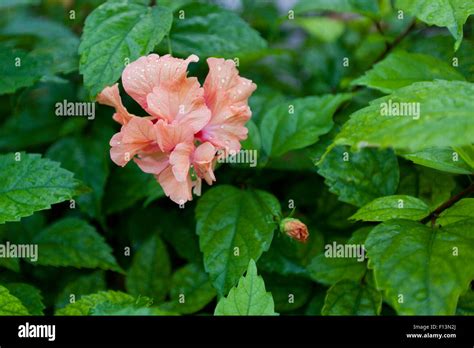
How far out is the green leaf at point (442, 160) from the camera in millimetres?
1086

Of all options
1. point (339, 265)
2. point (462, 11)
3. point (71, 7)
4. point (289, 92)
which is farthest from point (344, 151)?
point (71, 7)

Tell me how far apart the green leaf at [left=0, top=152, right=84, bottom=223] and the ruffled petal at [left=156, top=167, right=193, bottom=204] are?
165 mm

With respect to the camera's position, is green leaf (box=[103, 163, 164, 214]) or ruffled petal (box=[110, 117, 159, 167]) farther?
green leaf (box=[103, 163, 164, 214])

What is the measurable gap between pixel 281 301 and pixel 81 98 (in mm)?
695

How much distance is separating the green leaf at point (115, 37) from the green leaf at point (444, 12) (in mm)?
475

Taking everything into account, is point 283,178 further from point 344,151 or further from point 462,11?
point 462,11

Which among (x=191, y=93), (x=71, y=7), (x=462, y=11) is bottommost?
(x=191, y=93)

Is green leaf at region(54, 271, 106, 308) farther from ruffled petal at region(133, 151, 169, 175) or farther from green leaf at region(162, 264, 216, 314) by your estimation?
ruffled petal at region(133, 151, 169, 175)

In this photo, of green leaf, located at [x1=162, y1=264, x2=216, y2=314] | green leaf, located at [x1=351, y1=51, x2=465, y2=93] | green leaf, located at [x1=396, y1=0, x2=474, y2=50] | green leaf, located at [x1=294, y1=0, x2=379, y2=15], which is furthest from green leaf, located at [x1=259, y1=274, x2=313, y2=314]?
green leaf, located at [x1=294, y1=0, x2=379, y2=15]

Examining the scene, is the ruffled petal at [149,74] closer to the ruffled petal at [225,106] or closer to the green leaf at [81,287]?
the ruffled petal at [225,106]

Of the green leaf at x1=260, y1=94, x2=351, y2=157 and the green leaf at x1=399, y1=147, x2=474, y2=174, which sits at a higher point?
the green leaf at x1=260, y1=94, x2=351, y2=157

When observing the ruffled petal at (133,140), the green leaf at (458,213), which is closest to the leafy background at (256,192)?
the green leaf at (458,213)

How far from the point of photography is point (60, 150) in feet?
5.04

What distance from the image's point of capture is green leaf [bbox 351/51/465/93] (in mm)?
1293
